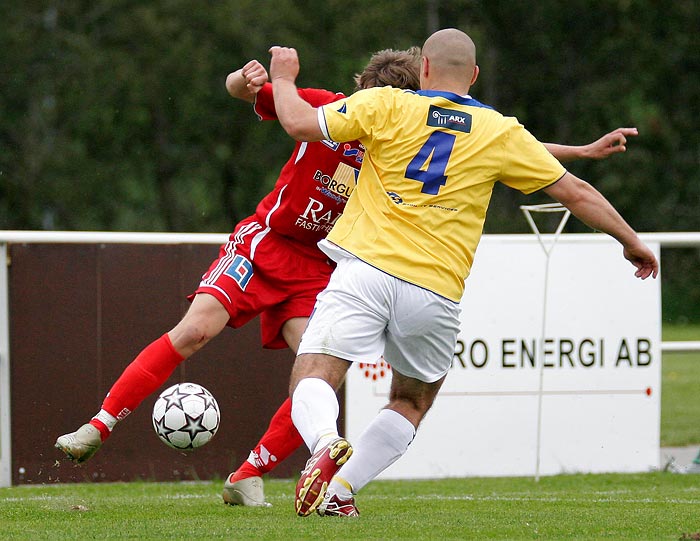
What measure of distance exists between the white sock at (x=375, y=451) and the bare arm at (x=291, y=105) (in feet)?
4.29

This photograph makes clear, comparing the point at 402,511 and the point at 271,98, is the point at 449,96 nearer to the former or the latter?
the point at 271,98

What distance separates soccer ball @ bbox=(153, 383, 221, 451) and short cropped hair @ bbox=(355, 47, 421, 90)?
5.83 ft

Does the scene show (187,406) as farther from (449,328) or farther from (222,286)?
(449,328)

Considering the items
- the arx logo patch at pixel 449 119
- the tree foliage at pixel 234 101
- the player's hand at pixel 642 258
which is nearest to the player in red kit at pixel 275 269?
the player's hand at pixel 642 258

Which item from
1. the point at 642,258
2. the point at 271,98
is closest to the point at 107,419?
the point at 271,98

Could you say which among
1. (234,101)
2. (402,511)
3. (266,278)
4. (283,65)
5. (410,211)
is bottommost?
(402,511)

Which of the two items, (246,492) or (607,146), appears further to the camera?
(246,492)

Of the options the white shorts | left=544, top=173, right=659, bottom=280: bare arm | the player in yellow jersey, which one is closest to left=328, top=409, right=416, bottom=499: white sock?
the player in yellow jersey

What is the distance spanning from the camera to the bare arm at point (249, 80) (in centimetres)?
576

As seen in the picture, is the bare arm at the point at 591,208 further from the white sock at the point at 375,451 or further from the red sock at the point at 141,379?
the red sock at the point at 141,379

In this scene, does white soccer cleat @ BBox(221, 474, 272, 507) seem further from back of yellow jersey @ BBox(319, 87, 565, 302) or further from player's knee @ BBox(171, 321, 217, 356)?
back of yellow jersey @ BBox(319, 87, 565, 302)

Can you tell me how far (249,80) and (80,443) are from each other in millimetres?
1876

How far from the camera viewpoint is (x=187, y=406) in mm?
6074

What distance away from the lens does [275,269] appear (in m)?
6.33
